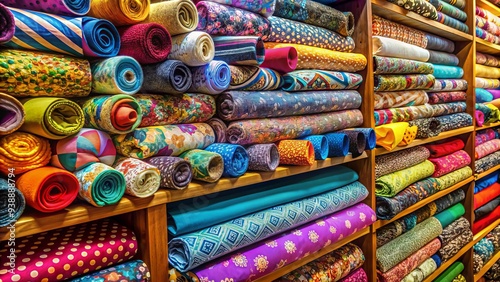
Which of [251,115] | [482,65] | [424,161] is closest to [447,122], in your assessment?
[424,161]

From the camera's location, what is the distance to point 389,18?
2020mm

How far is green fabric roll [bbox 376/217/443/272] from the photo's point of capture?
6.27ft

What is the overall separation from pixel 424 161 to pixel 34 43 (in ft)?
6.75

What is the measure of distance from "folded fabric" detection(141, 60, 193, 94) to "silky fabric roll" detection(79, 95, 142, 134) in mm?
112

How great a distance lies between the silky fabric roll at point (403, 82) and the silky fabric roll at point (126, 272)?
1.34 metres

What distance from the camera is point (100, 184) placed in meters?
0.85

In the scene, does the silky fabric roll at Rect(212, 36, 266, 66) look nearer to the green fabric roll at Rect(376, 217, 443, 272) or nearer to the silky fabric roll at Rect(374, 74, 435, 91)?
the silky fabric roll at Rect(374, 74, 435, 91)

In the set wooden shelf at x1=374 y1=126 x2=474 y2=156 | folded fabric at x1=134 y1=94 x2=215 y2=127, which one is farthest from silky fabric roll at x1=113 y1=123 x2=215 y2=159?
wooden shelf at x1=374 y1=126 x2=474 y2=156

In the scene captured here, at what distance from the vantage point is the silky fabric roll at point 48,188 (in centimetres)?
75

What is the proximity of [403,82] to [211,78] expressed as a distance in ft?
4.14

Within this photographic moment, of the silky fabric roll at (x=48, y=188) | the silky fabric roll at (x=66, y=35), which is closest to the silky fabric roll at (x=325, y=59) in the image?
the silky fabric roll at (x=66, y=35)

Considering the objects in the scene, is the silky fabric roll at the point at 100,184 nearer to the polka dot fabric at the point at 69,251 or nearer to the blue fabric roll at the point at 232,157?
the polka dot fabric at the point at 69,251

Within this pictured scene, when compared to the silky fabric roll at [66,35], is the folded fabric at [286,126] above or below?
below

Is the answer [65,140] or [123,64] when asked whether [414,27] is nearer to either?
[123,64]
